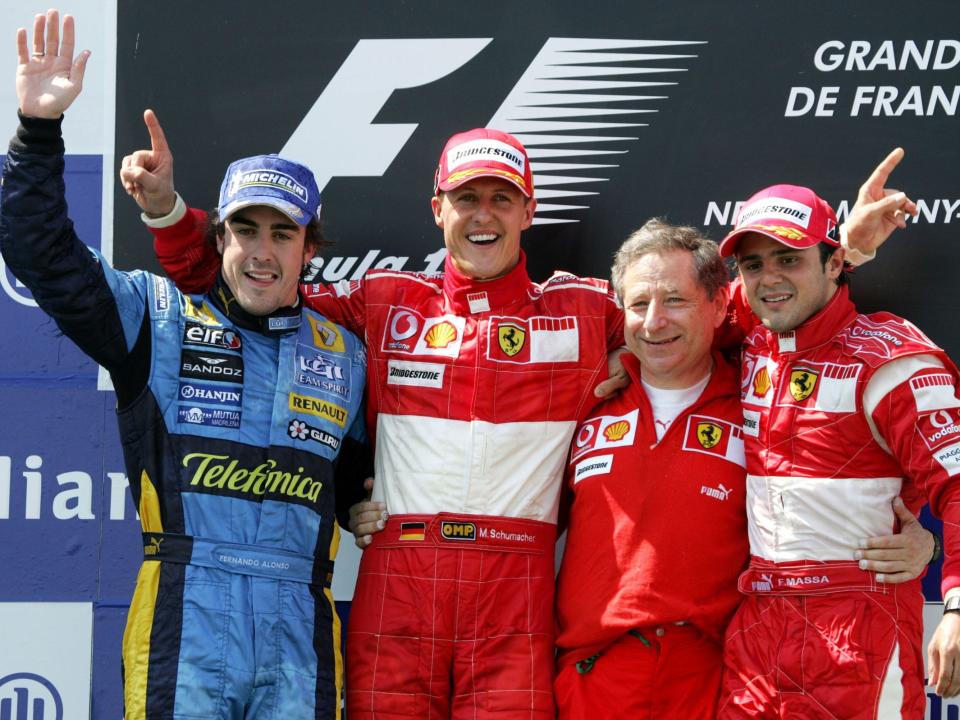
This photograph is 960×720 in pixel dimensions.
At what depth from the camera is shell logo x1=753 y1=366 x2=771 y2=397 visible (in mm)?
3139

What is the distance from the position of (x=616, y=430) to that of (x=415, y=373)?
618 millimetres

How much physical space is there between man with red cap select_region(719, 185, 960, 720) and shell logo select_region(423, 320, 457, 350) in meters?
0.85

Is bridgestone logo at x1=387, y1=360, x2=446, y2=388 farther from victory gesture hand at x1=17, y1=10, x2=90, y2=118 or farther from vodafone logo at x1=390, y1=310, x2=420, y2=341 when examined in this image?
victory gesture hand at x1=17, y1=10, x2=90, y2=118

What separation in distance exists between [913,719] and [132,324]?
229cm

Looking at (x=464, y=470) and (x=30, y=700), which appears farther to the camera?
(x=30, y=700)

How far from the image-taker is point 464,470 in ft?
10.4

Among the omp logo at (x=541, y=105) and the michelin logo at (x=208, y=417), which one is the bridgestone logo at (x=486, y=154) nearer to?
the omp logo at (x=541, y=105)

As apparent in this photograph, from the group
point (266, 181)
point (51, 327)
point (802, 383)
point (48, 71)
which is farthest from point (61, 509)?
point (802, 383)

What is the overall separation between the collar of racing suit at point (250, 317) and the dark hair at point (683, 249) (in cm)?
98

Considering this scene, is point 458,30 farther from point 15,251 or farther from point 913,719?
point 913,719

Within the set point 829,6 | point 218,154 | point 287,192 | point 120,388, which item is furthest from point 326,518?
point 829,6

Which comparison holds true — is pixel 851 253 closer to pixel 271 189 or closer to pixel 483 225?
pixel 483 225

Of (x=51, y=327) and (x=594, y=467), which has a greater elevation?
(x=51, y=327)

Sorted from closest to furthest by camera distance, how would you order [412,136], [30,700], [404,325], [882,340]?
[882,340] → [404,325] → [30,700] → [412,136]
